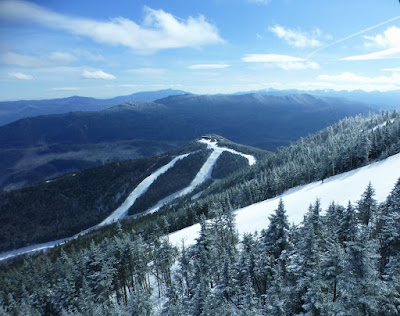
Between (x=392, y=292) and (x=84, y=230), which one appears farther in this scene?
(x=84, y=230)

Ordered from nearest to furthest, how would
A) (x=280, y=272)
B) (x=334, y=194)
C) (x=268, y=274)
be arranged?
(x=280, y=272), (x=268, y=274), (x=334, y=194)

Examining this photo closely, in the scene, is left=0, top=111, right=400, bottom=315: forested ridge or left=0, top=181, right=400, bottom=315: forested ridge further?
left=0, top=111, right=400, bottom=315: forested ridge

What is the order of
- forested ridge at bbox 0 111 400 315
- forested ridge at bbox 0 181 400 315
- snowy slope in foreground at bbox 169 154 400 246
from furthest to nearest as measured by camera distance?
1. snowy slope in foreground at bbox 169 154 400 246
2. forested ridge at bbox 0 111 400 315
3. forested ridge at bbox 0 181 400 315

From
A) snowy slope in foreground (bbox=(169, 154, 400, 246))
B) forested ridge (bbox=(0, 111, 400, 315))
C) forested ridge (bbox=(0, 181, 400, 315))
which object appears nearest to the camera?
forested ridge (bbox=(0, 181, 400, 315))

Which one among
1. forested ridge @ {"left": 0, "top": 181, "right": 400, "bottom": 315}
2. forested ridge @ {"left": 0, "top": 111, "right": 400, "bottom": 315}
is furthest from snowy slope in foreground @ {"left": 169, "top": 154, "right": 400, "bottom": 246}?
forested ridge @ {"left": 0, "top": 181, "right": 400, "bottom": 315}

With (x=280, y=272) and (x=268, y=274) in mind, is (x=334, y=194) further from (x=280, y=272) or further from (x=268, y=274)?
(x=280, y=272)

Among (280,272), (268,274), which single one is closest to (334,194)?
(268,274)

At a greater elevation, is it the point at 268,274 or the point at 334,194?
the point at 268,274

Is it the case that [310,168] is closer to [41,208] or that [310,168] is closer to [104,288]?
[104,288]

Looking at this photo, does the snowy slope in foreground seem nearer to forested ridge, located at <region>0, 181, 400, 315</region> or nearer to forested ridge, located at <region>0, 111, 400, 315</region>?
forested ridge, located at <region>0, 111, 400, 315</region>

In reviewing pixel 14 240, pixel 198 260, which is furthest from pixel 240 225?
pixel 14 240

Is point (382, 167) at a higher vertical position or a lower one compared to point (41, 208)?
higher
